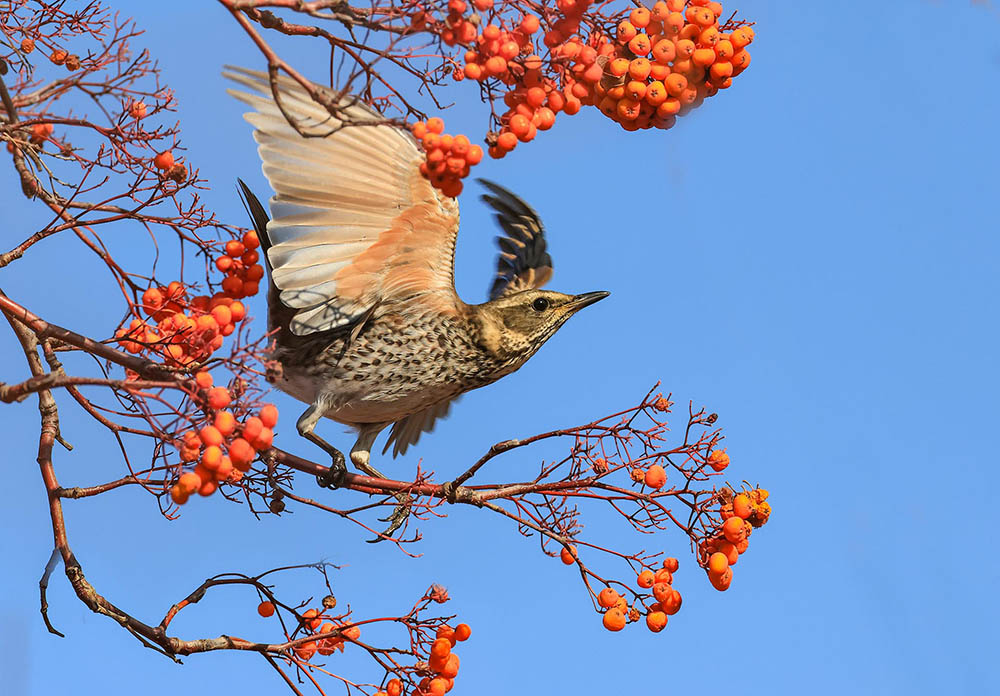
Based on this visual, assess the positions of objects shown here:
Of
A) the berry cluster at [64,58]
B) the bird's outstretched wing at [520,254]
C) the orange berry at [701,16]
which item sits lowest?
the orange berry at [701,16]

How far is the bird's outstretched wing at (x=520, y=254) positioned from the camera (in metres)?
7.84

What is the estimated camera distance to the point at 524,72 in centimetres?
400

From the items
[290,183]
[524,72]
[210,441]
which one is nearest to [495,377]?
[290,183]

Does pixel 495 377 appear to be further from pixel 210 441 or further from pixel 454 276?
pixel 210 441

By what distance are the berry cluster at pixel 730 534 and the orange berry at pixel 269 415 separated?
188cm

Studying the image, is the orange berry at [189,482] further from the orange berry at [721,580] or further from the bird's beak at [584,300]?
the bird's beak at [584,300]

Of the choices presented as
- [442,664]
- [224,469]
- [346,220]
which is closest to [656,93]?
[346,220]

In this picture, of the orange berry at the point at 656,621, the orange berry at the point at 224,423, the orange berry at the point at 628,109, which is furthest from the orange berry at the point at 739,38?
the orange berry at the point at 224,423

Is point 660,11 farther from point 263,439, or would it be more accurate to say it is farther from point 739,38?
point 263,439

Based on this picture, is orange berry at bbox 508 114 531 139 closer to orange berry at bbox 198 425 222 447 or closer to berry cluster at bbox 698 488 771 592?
orange berry at bbox 198 425 222 447

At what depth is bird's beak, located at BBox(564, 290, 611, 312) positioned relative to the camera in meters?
6.75

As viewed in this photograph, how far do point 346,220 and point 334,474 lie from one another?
4.30 feet

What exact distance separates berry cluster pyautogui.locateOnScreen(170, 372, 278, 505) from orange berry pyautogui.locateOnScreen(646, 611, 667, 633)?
1816mm

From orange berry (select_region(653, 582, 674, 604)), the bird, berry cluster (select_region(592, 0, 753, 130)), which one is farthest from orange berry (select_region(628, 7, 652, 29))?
orange berry (select_region(653, 582, 674, 604))
